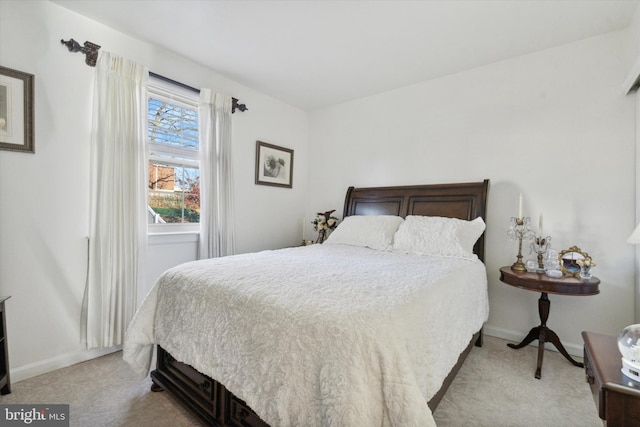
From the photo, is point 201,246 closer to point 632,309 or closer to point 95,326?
point 95,326

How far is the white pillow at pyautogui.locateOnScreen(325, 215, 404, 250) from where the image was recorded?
2816 mm

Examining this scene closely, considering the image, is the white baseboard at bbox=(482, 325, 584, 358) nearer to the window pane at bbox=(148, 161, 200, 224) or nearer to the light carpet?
the light carpet

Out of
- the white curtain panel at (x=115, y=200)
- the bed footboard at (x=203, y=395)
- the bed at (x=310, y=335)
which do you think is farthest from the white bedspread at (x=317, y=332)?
the white curtain panel at (x=115, y=200)

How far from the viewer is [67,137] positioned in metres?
2.14

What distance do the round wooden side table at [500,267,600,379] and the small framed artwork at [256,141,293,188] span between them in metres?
2.70

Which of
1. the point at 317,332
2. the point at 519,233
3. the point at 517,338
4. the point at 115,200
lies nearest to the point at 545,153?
the point at 519,233

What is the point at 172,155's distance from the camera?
9.30 feet

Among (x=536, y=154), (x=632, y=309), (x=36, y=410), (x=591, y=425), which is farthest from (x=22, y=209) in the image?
(x=632, y=309)

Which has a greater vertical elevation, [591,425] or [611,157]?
[611,157]

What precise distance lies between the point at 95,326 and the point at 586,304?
3941 millimetres

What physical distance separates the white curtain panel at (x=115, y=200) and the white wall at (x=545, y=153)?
2610mm

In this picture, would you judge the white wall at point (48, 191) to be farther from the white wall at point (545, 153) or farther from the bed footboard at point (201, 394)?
the white wall at point (545, 153)

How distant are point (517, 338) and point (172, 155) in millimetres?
3711

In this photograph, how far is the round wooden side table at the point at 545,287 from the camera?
6.33ft
